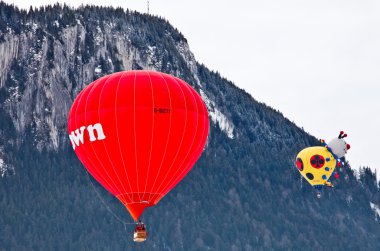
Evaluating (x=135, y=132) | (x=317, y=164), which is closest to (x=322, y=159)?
(x=317, y=164)

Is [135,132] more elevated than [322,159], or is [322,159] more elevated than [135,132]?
[322,159]

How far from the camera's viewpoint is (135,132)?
135m

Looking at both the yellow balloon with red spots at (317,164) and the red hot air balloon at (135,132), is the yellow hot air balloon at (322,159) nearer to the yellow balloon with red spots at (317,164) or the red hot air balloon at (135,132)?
the yellow balloon with red spots at (317,164)

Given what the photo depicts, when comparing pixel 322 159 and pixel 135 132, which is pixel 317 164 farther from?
pixel 135 132

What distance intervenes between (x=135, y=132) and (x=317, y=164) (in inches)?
1763

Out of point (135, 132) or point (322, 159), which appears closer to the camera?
point (135, 132)

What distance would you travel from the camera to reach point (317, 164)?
177375 millimetres

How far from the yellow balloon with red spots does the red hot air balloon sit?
4071cm

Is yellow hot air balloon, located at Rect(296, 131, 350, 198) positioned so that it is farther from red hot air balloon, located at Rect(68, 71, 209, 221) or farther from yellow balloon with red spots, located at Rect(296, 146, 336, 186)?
red hot air balloon, located at Rect(68, 71, 209, 221)

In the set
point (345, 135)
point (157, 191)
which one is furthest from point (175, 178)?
point (345, 135)

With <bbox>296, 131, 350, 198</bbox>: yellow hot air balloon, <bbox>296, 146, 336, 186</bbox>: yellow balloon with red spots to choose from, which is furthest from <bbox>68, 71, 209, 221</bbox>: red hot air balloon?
<bbox>296, 146, 336, 186</bbox>: yellow balloon with red spots

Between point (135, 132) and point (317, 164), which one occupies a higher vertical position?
point (317, 164)

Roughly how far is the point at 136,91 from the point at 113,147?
4008 millimetres

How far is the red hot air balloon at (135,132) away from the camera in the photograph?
135250mm
